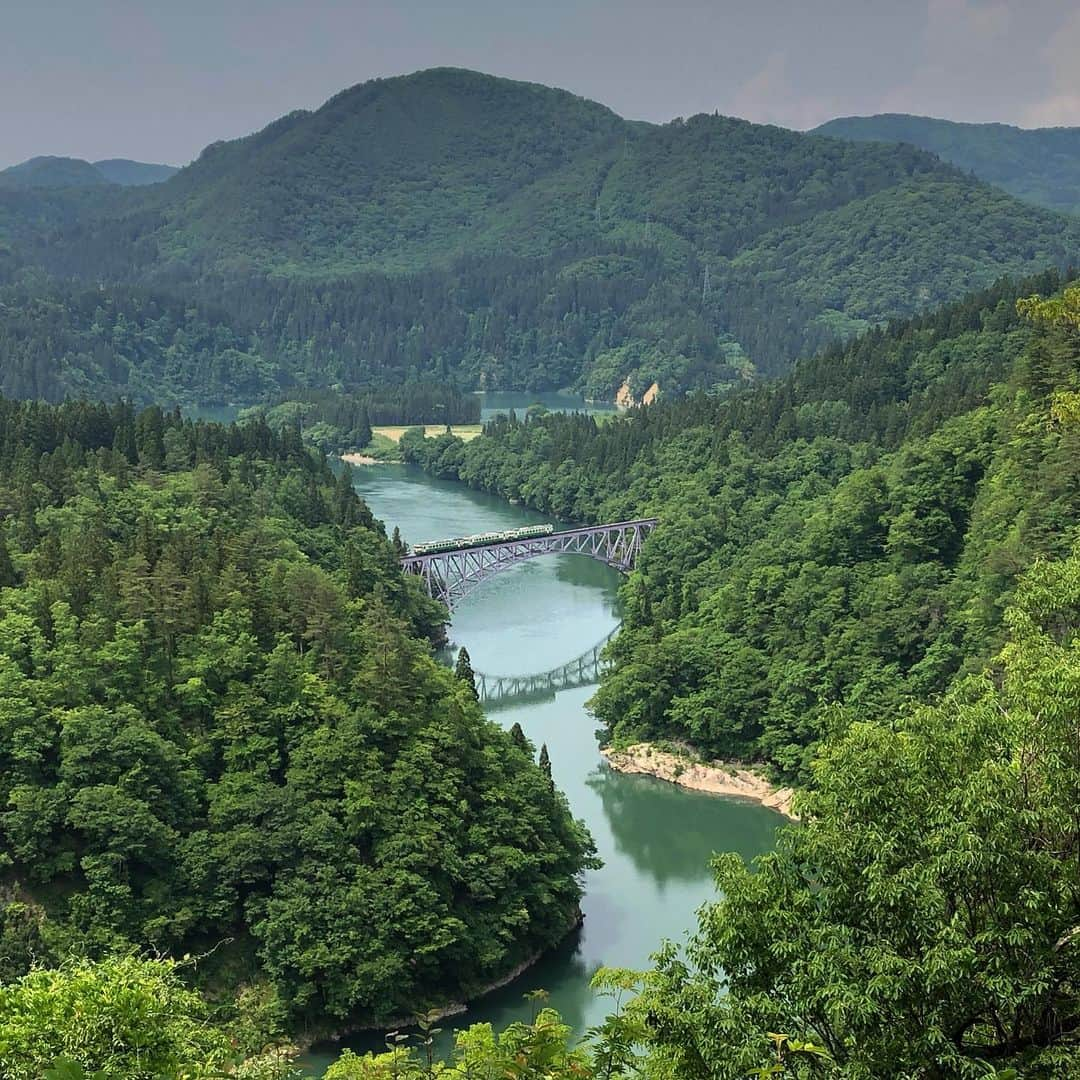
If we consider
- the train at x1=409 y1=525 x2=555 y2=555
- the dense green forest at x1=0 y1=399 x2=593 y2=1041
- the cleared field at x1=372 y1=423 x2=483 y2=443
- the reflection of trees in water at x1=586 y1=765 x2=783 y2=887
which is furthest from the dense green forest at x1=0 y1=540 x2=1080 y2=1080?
the cleared field at x1=372 y1=423 x2=483 y2=443

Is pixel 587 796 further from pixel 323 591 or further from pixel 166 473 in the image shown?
pixel 166 473

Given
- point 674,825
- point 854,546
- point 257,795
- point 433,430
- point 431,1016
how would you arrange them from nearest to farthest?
point 431,1016
point 257,795
point 674,825
point 854,546
point 433,430

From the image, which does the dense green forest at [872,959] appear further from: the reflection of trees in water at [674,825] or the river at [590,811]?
the reflection of trees in water at [674,825]

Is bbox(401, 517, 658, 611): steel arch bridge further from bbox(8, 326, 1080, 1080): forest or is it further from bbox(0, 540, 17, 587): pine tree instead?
bbox(8, 326, 1080, 1080): forest

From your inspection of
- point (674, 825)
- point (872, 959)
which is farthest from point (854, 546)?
point (872, 959)

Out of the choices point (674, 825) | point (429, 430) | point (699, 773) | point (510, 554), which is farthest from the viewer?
point (429, 430)

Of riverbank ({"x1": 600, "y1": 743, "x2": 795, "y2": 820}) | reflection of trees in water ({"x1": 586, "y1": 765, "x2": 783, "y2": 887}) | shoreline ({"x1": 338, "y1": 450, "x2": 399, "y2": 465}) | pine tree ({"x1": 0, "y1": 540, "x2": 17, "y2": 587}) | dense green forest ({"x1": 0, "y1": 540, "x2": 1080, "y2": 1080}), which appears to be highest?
dense green forest ({"x1": 0, "y1": 540, "x2": 1080, "y2": 1080})

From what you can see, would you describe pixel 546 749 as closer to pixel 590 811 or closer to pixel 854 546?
pixel 590 811
